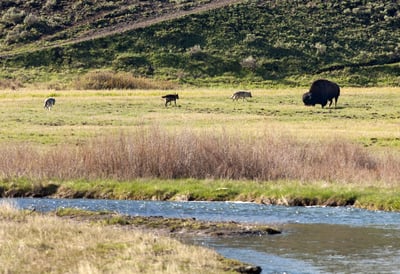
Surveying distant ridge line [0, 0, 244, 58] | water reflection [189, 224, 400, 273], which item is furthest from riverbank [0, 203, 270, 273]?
distant ridge line [0, 0, 244, 58]

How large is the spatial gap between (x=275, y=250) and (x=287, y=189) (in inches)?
373

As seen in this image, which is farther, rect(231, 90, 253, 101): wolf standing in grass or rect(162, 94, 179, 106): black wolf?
rect(231, 90, 253, 101): wolf standing in grass

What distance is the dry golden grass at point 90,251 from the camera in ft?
67.1

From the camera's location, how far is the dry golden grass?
20438 millimetres

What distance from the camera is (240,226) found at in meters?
27.7

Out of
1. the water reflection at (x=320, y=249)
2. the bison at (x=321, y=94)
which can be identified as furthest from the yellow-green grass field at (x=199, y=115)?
the water reflection at (x=320, y=249)

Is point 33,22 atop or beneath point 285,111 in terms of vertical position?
atop

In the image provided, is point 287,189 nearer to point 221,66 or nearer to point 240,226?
point 240,226

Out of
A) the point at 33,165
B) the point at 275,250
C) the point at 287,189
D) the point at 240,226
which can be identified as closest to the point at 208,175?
the point at 287,189

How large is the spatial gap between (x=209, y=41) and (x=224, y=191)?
7440 cm

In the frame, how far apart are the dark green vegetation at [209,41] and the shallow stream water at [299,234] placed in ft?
190

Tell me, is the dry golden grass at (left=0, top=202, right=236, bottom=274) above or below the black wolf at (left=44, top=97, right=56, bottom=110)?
below

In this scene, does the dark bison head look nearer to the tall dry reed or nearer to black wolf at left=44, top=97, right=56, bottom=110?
black wolf at left=44, top=97, right=56, bottom=110

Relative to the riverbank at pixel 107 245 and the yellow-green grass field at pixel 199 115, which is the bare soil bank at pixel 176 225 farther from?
the yellow-green grass field at pixel 199 115
